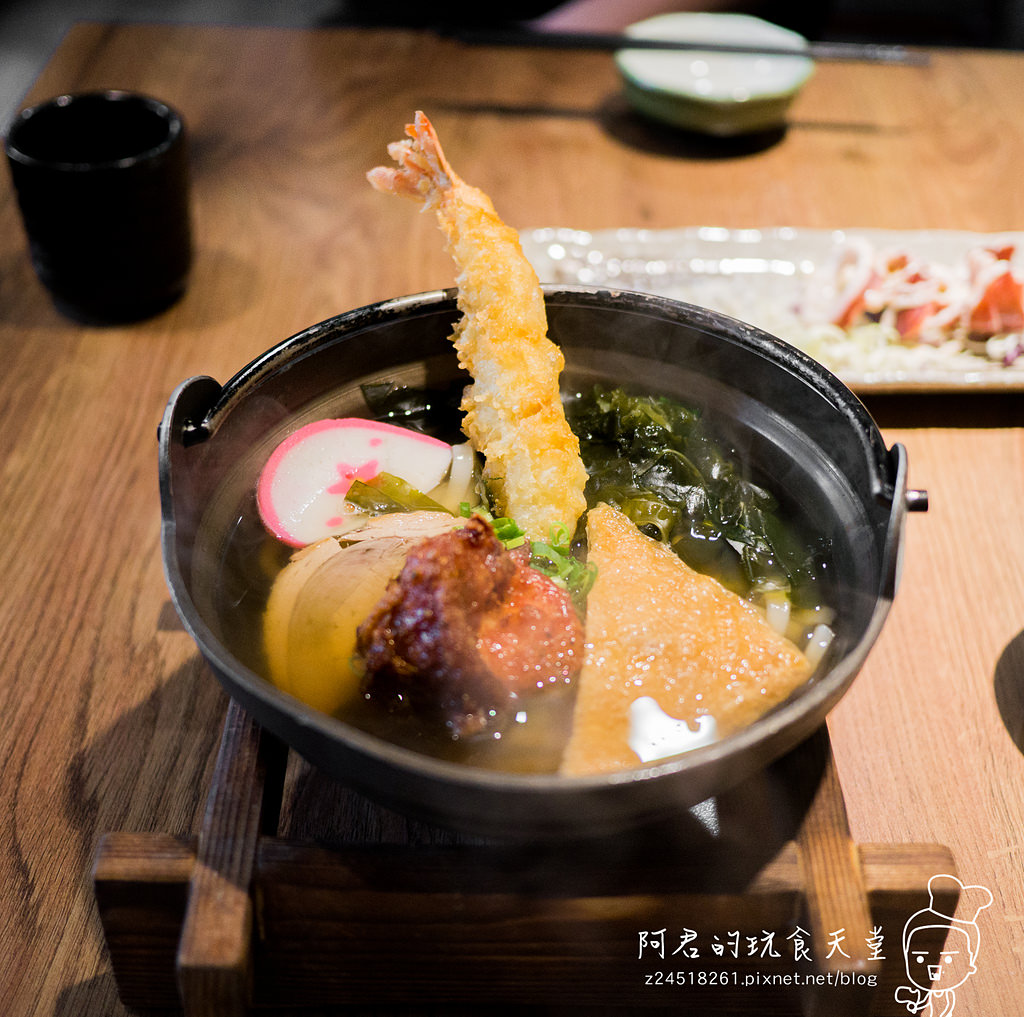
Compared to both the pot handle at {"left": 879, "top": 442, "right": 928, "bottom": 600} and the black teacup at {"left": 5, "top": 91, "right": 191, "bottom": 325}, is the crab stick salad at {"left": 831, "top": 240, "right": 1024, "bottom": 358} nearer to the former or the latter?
the pot handle at {"left": 879, "top": 442, "right": 928, "bottom": 600}

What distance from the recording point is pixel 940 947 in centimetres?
124

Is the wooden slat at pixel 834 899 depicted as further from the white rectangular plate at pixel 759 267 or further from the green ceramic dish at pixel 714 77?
the green ceramic dish at pixel 714 77

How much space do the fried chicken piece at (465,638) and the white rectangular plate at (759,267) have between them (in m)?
1.30

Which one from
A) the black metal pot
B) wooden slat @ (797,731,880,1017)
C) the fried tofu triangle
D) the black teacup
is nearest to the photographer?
the black metal pot

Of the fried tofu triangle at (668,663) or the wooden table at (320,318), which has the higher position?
the fried tofu triangle at (668,663)

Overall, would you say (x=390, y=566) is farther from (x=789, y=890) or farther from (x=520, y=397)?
(x=789, y=890)

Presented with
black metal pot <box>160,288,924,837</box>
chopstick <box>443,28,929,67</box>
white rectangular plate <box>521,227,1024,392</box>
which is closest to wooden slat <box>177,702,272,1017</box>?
black metal pot <box>160,288,924,837</box>

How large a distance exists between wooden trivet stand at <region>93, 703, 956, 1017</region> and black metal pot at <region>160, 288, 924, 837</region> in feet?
0.40

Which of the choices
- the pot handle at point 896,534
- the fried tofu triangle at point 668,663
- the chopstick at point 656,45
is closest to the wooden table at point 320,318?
the chopstick at point 656,45

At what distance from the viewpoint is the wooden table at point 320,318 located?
4.96 ft

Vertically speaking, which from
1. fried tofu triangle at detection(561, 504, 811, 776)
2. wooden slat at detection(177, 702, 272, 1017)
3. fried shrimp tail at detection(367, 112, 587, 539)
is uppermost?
fried shrimp tail at detection(367, 112, 587, 539)

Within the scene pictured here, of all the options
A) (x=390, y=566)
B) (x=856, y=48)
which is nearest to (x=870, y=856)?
A: (x=390, y=566)

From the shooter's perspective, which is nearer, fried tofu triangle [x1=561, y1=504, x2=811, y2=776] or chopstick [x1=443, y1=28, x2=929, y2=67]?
fried tofu triangle [x1=561, y1=504, x2=811, y2=776]

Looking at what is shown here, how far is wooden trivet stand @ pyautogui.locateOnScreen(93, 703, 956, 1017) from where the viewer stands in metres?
1.15
